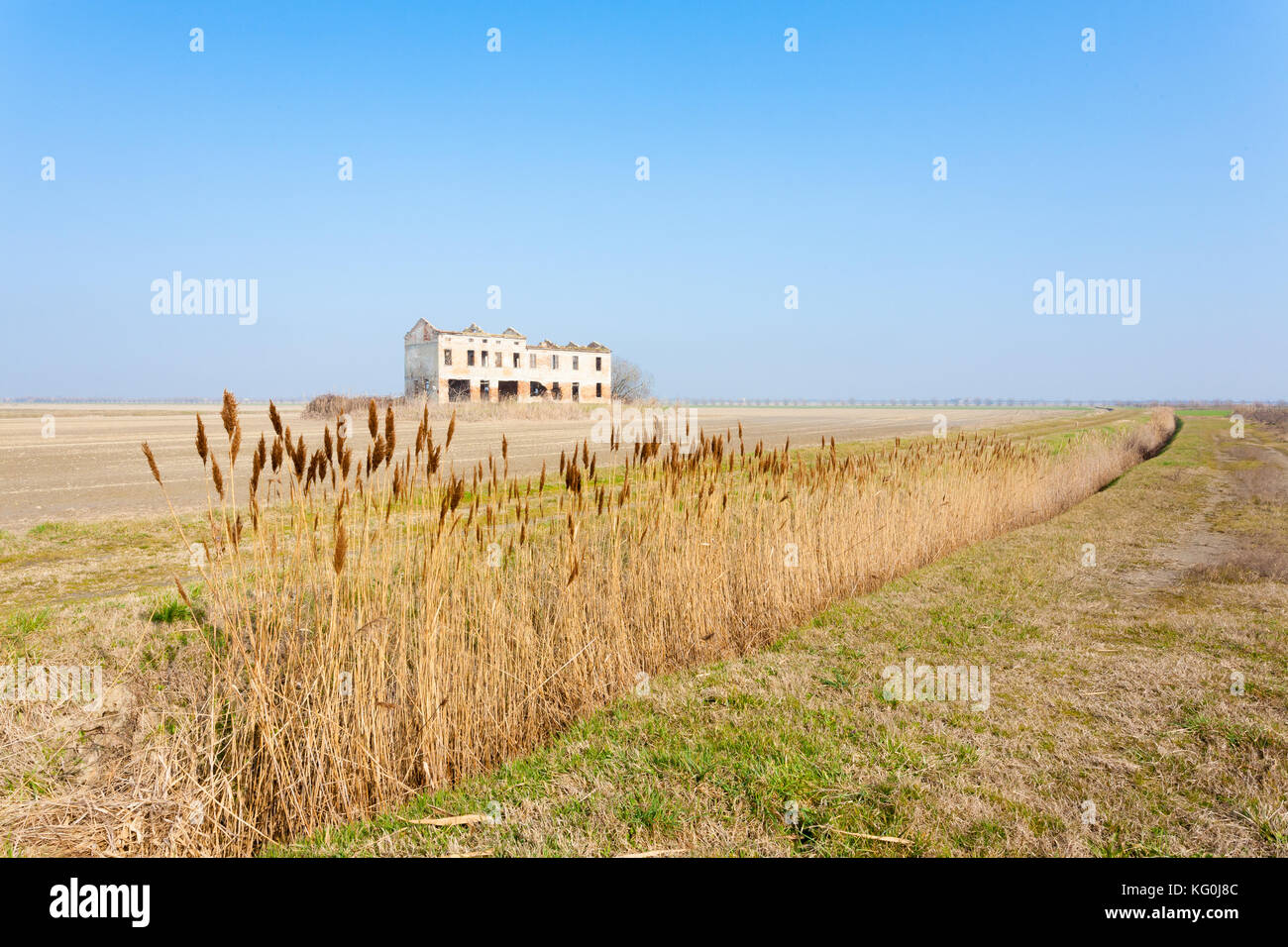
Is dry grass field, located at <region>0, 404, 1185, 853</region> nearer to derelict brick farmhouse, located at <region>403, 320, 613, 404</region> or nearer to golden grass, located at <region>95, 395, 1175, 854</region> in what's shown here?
golden grass, located at <region>95, 395, 1175, 854</region>

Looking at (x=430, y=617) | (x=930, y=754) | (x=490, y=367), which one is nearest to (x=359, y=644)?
(x=430, y=617)

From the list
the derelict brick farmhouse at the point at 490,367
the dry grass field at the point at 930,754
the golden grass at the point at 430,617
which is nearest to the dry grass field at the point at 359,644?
the golden grass at the point at 430,617

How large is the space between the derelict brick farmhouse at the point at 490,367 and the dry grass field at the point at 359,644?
4042 centimetres

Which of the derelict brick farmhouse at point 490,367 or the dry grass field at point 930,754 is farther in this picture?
the derelict brick farmhouse at point 490,367

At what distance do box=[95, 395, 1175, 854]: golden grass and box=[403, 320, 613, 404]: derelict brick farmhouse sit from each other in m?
40.6

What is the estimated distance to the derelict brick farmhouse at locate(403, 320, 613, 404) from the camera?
44812 millimetres

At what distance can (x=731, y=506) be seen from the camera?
6.19 meters

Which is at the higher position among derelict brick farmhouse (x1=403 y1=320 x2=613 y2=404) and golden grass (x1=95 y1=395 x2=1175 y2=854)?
derelict brick farmhouse (x1=403 y1=320 x2=613 y2=404)

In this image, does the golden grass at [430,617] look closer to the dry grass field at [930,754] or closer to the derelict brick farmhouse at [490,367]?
the dry grass field at [930,754]

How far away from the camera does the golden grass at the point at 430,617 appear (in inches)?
113

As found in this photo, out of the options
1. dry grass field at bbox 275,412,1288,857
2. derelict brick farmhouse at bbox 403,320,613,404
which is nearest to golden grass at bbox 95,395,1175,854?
dry grass field at bbox 275,412,1288,857

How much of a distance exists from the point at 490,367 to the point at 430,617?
45.2m
